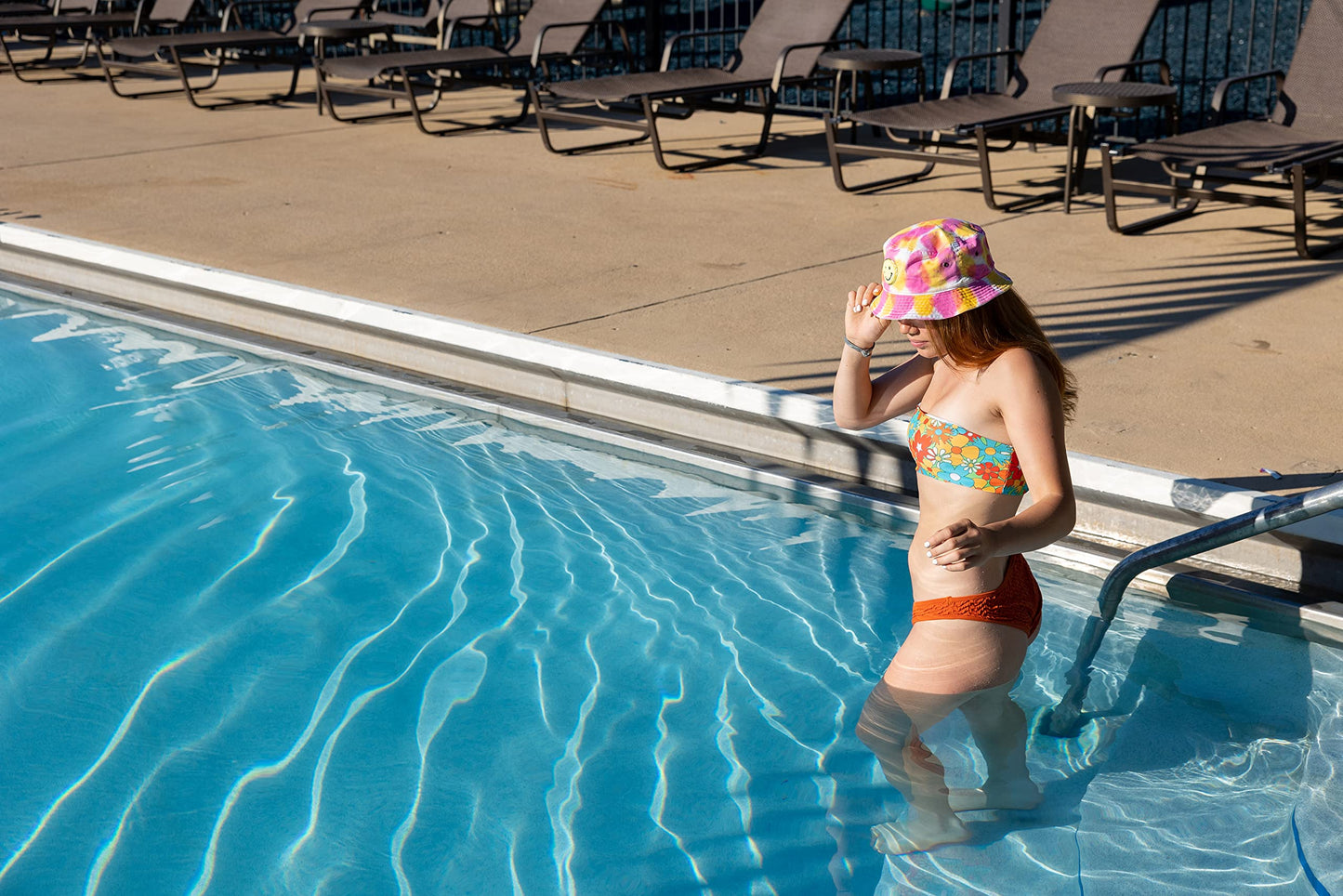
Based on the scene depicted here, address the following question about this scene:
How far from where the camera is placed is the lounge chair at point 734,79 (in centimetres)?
846

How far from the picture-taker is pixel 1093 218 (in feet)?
22.8

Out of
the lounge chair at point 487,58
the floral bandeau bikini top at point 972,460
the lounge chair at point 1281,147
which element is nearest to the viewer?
the floral bandeau bikini top at point 972,460

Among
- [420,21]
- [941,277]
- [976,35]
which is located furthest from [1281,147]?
[976,35]

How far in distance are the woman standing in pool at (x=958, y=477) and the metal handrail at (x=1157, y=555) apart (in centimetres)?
43

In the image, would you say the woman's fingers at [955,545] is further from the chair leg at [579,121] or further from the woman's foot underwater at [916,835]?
the chair leg at [579,121]

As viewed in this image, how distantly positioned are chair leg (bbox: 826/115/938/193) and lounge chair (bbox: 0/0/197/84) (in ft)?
27.6

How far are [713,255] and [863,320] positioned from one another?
3.86 m

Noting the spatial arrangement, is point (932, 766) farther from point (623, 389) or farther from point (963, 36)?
point (963, 36)

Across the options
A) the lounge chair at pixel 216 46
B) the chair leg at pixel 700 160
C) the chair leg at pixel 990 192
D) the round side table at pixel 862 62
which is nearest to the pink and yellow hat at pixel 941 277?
the chair leg at pixel 990 192

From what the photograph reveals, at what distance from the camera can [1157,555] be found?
303cm

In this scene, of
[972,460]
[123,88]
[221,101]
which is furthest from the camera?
[123,88]

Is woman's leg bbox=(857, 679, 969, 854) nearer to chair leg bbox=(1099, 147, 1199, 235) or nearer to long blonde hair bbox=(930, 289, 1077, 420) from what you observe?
long blonde hair bbox=(930, 289, 1077, 420)

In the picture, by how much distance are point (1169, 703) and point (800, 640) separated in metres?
0.96

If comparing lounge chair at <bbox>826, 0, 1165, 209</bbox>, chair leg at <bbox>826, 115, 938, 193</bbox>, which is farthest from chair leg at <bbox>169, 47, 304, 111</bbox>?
lounge chair at <bbox>826, 0, 1165, 209</bbox>
